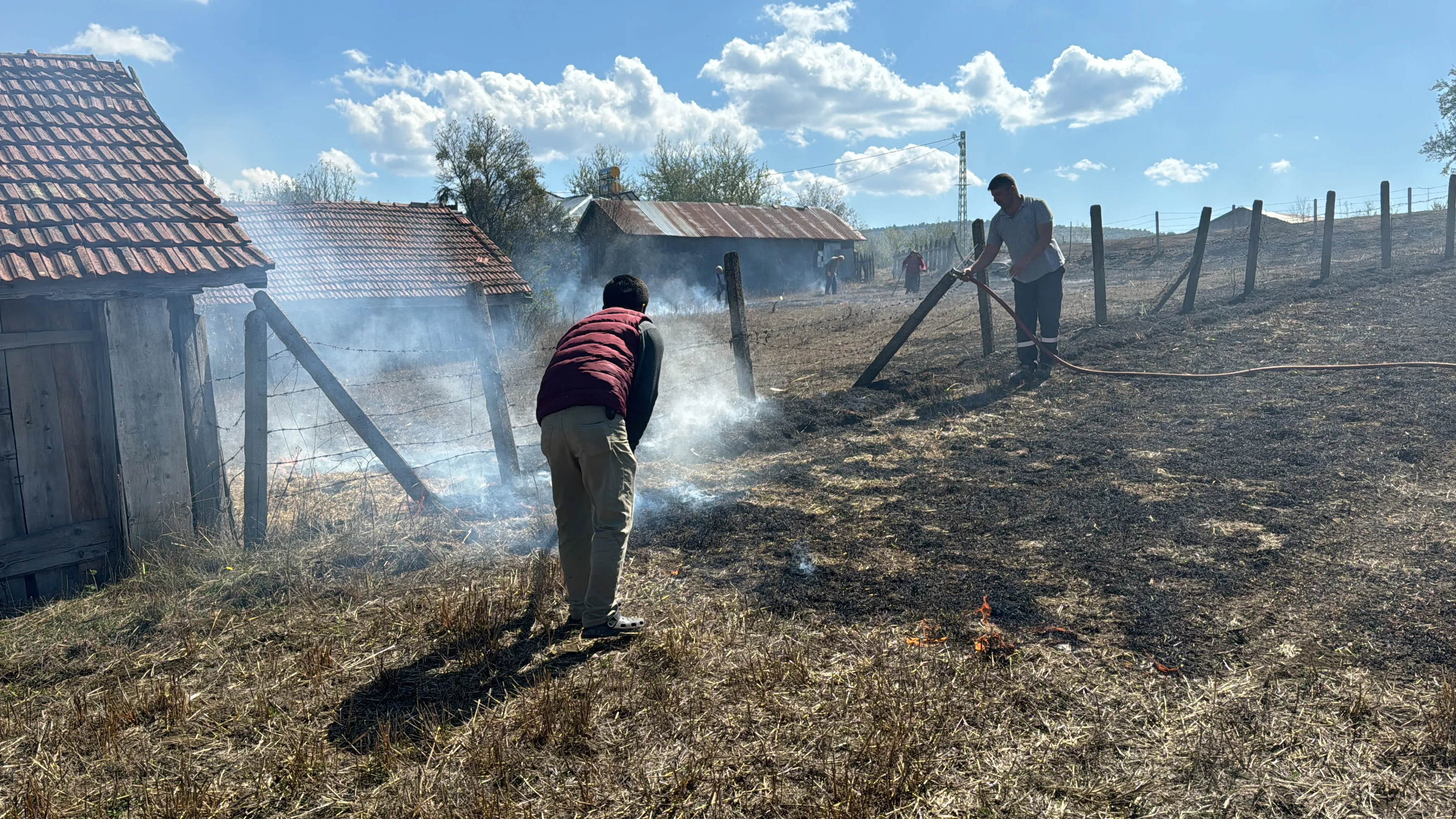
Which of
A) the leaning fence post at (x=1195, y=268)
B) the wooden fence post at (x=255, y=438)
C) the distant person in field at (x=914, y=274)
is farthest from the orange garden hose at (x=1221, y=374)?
the distant person in field at (x=914, y=274)

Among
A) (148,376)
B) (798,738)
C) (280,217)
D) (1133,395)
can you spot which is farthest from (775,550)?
(280,217)

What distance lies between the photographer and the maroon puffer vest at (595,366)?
3.79 meters

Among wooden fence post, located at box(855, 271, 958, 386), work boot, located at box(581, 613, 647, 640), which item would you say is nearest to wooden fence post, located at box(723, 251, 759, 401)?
wooden fence post, located at box(855, 271, 958, 386)

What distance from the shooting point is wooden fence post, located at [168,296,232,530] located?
5.40m

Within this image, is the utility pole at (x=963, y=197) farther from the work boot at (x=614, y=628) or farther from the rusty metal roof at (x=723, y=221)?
the work boot at (x=614, y=628)

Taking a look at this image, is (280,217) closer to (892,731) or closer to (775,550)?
(775,550)

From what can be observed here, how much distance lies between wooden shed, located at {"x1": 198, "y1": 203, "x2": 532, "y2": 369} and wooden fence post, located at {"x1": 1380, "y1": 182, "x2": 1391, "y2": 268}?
16449mm

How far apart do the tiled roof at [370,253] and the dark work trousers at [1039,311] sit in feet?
37.3

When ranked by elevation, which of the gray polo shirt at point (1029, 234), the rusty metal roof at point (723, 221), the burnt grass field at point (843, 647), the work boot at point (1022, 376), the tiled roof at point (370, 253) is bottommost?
the burnt grass field at point (843, 647)

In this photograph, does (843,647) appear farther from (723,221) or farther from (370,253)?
(723,221)

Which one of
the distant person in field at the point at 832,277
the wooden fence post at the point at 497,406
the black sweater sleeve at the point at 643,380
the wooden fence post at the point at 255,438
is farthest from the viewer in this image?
the distant person in field at the point at 832,277

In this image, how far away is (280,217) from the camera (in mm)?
17672

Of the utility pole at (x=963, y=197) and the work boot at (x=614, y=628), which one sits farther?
the utility pole at (x=963, y=197)

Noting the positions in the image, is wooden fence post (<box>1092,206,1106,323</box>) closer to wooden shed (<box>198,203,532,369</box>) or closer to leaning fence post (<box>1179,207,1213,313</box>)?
leaning fence post (<box>1179,207,1213,313</box>)
